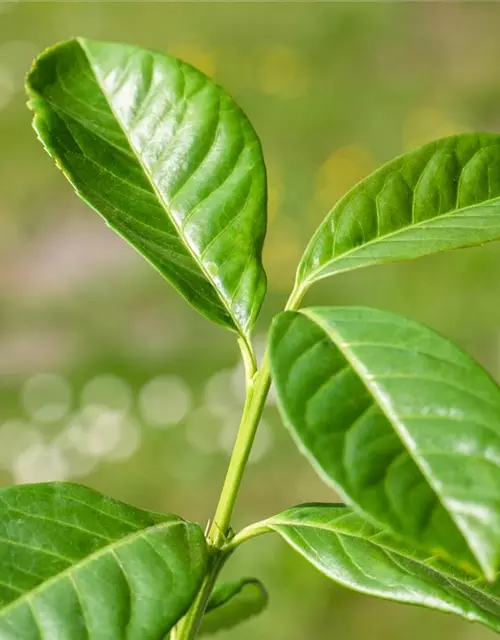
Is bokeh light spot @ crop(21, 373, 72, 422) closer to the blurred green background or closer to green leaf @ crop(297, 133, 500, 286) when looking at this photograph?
the blurred green background

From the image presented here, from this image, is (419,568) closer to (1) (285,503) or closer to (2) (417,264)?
(1) (285,503)

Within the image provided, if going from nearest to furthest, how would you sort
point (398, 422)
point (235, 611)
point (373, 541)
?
1. point (398, 422)
2. point (373, 541)
3. point (235, 611)

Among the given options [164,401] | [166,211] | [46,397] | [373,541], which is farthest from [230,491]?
[46,397]

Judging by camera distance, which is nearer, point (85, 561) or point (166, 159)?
point (85, 561)

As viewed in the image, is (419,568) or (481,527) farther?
(419,568)

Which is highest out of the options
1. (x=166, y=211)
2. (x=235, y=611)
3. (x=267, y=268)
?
(x=267, y=268)

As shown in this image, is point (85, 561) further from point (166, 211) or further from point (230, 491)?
point (166, 211)

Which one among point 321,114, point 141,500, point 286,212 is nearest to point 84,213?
point 286,212
